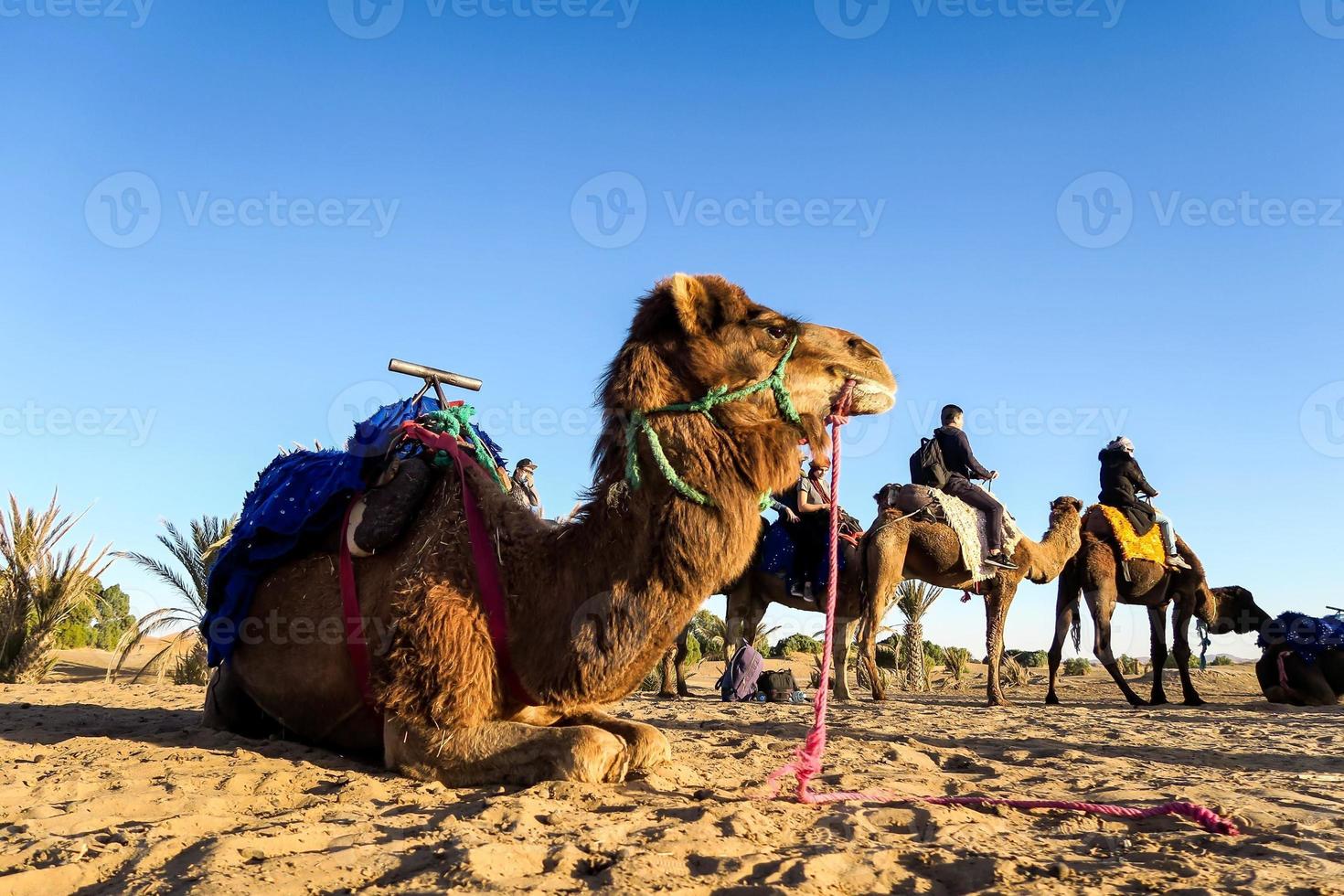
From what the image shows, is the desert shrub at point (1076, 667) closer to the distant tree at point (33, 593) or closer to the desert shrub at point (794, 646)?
the desert shrub at point (794, 646)

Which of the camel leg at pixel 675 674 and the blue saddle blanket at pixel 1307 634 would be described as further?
the camel leg at pixel 675 674

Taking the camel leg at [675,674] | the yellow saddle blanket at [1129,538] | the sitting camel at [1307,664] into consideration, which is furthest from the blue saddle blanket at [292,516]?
the sitting camel at [1307,664]

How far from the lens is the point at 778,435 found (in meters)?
4.35

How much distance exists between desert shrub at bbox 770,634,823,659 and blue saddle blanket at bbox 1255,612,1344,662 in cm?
1603

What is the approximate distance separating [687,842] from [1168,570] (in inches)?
511

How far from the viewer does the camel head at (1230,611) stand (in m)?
14.4

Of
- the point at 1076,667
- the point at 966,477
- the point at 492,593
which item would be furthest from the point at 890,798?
the point at 1076,667

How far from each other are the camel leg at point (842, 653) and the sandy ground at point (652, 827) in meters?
6.08

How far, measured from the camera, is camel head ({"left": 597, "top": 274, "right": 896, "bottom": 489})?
4348 mm

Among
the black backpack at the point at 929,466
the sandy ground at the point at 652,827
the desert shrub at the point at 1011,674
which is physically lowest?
the sandy ground at the point at 652,827

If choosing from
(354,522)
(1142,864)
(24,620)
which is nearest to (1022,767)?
(1142,864)

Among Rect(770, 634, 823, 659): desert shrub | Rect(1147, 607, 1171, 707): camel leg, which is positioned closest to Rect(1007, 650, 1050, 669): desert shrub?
Rect(770, 634, 823, 659): desert shrub

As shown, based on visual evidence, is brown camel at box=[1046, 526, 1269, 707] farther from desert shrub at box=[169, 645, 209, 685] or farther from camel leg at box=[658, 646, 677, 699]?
desert shrub at box=[169, 645, 209, 685]

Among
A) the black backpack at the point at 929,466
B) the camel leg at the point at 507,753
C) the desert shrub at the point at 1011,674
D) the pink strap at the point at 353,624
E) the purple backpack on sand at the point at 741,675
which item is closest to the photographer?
the camel leg at the point at 507,753
